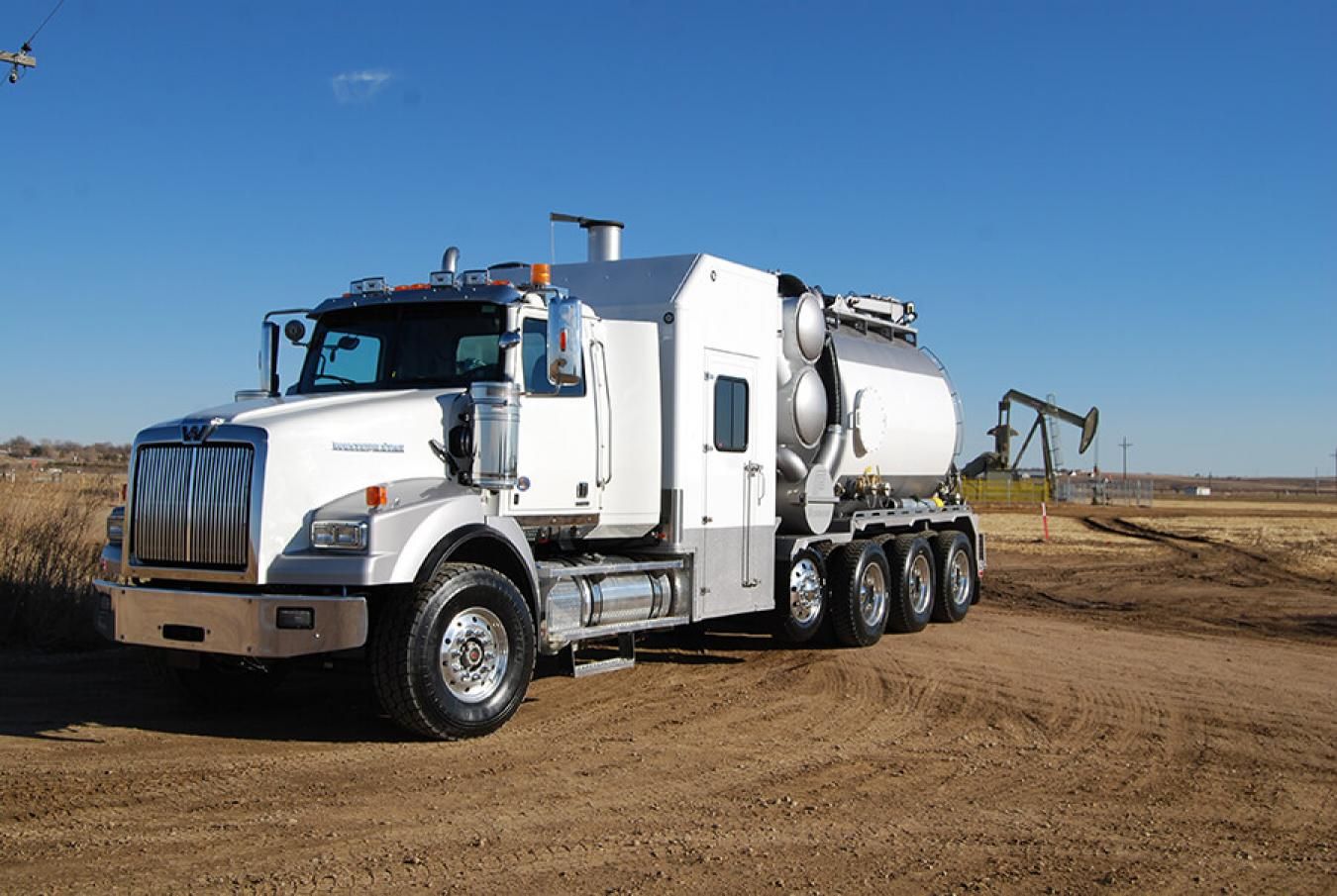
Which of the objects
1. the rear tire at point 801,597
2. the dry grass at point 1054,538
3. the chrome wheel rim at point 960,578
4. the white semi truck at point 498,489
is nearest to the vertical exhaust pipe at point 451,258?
the white semi truck at point 498,489

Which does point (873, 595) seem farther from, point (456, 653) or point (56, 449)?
point (56, 449)

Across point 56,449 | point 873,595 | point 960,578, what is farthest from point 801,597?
point 56,449

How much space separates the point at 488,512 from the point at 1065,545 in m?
25.4

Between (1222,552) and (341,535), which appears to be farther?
(1222,552)

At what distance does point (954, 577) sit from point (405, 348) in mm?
9568

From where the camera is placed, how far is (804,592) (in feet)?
45.1

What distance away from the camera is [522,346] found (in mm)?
9734

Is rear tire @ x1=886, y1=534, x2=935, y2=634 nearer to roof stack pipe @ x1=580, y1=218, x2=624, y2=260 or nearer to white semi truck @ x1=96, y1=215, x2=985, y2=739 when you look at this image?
white semi truck @ x1=96, y1=215, x2=985, y2=739

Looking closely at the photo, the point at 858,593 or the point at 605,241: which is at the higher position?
the point at 605,241

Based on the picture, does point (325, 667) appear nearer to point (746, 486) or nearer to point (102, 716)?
point (102, 716)

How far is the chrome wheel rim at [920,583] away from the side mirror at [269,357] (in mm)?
8286

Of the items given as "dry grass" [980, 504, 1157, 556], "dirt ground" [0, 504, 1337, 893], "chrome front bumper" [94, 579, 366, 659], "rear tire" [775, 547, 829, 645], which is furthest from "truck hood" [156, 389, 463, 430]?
"dry grass" [980, 504, 1157, 556]

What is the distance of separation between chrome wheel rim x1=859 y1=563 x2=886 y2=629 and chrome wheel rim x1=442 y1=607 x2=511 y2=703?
20.3 feet

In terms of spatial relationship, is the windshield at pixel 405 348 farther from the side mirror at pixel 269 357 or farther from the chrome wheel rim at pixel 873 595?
the chrome wheel rim at pixel 873 595
